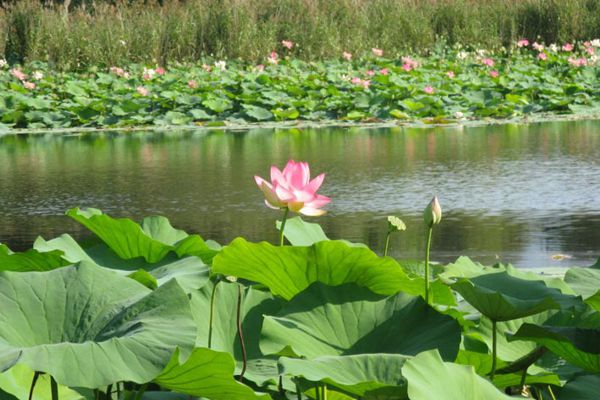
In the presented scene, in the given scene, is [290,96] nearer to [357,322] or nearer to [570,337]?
[357,322]

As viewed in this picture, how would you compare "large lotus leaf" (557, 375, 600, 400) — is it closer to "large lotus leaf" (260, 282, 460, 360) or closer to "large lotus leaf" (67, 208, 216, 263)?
"large lotus leaf" (260, 282, 460, 360)

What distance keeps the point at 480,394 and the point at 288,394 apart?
0.38 meters

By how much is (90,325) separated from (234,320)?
28 cm

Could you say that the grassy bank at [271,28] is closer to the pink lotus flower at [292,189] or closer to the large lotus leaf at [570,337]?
the pink lotus flower at [292,189]

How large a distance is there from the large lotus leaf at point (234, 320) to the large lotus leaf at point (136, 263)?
0.35ft

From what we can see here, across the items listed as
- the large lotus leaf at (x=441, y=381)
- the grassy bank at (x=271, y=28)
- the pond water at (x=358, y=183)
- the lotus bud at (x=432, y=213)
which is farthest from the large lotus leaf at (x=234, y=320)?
the grassy bank at (x=271, y=28)

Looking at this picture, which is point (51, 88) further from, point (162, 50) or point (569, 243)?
point (569, 243)

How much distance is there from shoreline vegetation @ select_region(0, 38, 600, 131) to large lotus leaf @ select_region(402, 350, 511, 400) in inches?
270

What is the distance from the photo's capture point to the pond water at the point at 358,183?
3668mm

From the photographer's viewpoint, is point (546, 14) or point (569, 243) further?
point (546, 14)

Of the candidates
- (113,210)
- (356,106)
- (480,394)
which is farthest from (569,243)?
(356,106)

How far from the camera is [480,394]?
1098 millimetres

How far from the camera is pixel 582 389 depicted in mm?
1213

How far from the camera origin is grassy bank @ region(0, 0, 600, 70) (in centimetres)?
1123
